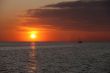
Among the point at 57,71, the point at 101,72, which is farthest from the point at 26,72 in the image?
the point at 101,72

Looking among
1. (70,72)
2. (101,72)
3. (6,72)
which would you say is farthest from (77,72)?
(6,72)

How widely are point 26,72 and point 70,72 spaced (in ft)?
32.8

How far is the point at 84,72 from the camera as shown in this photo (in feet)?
208

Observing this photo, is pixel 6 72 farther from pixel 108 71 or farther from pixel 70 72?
pixel 108 71

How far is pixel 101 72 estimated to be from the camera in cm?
6481

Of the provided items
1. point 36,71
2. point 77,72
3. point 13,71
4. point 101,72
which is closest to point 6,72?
point 13,71

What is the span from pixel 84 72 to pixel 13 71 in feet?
54.7

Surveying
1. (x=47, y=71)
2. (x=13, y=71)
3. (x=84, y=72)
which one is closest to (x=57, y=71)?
(x=47, y=71)

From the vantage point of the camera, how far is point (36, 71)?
65938 millimetres

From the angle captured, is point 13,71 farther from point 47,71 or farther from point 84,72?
point 84,72

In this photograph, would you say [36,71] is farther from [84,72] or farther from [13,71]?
[84,72]

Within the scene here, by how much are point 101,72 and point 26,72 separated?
17072 millimetres

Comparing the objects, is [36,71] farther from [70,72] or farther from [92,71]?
[92,71]

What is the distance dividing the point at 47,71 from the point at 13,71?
26.3 feet
